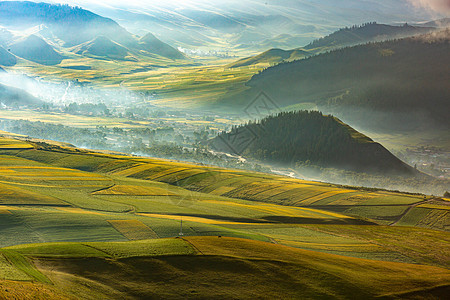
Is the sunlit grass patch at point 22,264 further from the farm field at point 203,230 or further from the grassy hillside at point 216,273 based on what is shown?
the grassy hillside at point 216,273

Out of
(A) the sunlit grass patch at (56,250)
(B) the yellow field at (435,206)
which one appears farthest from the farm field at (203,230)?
(B) the yellow field at (435,206)

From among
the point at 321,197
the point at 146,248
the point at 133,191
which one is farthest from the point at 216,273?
the point at 321,197

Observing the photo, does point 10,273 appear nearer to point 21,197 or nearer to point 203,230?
point 203,230

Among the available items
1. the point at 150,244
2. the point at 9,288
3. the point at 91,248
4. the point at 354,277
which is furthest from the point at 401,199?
the point at 9,288

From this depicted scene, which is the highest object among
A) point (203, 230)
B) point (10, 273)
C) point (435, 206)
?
point (435, 206)

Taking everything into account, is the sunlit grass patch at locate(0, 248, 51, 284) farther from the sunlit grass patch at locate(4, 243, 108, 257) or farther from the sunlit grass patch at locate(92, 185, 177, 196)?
the sunlit grass patch at locate(92, 185, 177, 196)

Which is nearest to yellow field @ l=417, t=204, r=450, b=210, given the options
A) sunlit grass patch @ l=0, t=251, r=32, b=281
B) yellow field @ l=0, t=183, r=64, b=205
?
yellow field @ l=0, t=183, r=64, b=205
